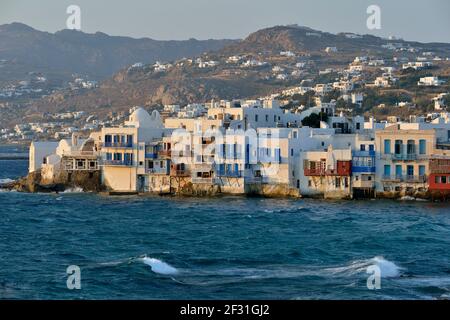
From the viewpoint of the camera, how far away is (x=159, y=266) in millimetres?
35312

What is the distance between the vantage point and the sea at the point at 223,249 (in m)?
30.9

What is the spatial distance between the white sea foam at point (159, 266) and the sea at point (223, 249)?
0.06 meters

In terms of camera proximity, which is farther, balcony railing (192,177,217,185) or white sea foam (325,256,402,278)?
balcony railing (192,177,217,185)

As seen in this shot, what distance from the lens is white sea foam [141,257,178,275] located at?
34219 mm

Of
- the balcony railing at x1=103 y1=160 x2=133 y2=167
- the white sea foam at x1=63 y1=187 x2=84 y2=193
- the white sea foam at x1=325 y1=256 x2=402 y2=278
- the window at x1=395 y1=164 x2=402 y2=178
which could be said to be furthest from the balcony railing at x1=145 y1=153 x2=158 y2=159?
the white sea foam at x1=325 y1=256 x2=402 y2=278

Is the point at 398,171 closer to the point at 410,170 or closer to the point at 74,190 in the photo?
the point at 410,170

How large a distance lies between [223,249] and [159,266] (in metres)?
5.49

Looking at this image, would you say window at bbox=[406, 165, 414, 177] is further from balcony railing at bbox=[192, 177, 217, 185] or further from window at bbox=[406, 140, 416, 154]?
balcony railing at bbox=[192, 177, 217, 185]

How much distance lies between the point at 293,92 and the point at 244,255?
387ft

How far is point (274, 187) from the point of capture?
63188 mm

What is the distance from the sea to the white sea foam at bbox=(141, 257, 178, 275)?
60 millimetres

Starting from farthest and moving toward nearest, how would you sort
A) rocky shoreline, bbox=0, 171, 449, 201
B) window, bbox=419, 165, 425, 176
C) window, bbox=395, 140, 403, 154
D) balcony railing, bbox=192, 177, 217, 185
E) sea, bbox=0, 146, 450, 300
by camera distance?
rocky shoreline, bbox=0, 171, 449, 201 → balcony railing, bbox=192, 177, 217, 185 → window, bbox=395, 140, 403, 154 → window, bbox=419, 165, 425, 176 → sea, bbox=0, 146, 450, 300

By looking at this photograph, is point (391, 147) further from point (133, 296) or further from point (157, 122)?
point (133, 296)
